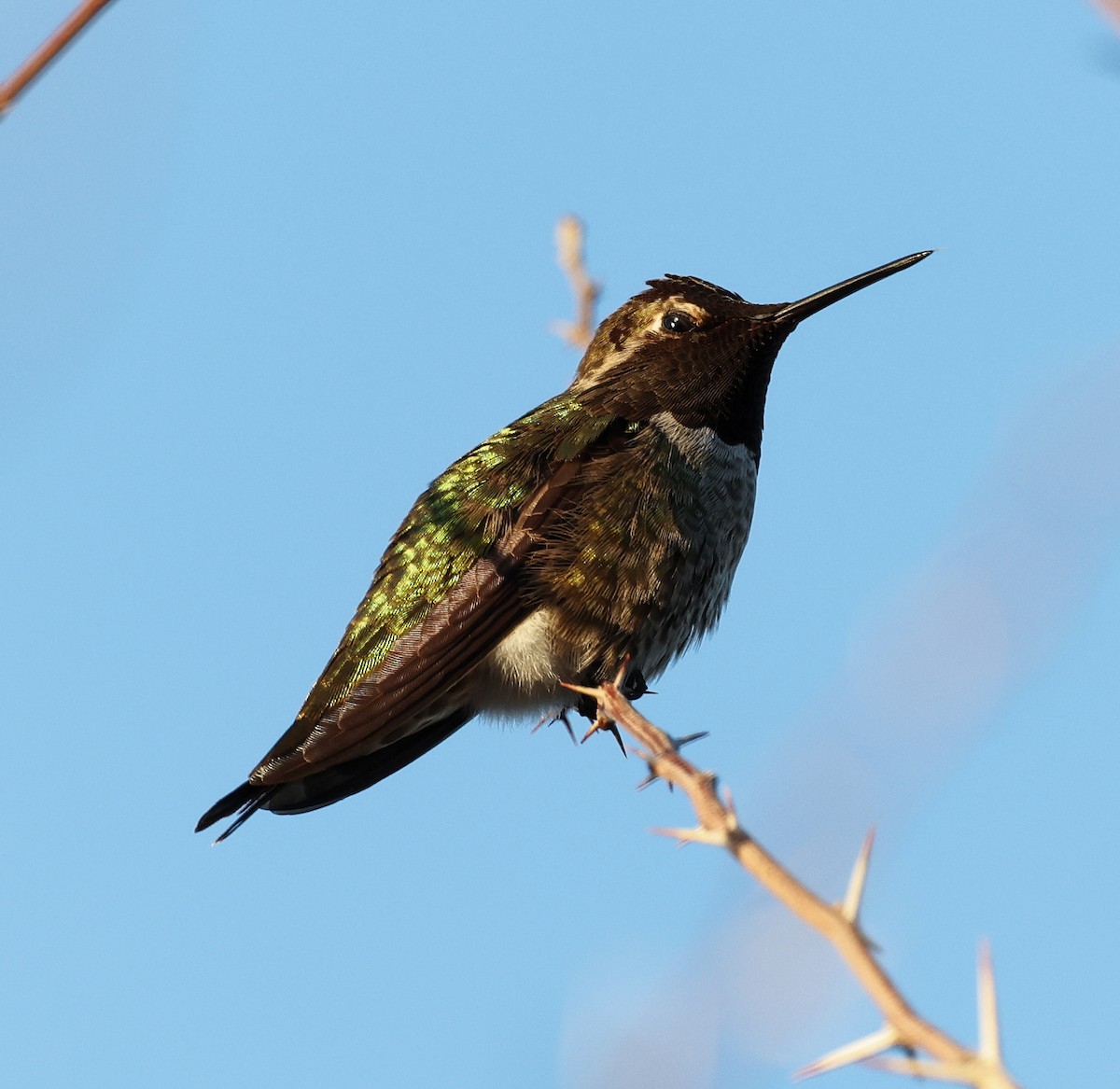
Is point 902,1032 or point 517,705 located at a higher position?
point 517,705

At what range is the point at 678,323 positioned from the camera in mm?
6367

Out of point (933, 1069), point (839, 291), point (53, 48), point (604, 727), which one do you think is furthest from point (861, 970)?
point (839, 291)

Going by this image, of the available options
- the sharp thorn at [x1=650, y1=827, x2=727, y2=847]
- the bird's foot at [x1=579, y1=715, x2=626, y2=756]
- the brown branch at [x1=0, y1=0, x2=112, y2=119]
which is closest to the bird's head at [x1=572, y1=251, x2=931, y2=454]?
the bird's foot at [x1=579, y1=715, x2=626, y2=756]

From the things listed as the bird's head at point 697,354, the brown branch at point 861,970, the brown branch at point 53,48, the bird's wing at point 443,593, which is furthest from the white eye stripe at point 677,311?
the brown branch at point 53,48

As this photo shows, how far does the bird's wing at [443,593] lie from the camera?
200 inches

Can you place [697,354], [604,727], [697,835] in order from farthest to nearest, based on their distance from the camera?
[697,354], [604,727], [697,835]

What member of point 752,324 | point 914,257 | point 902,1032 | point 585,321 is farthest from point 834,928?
point 752,324

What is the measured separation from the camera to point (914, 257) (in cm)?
560

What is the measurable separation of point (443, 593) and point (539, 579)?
35 centimetres

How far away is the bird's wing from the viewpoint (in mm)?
5082

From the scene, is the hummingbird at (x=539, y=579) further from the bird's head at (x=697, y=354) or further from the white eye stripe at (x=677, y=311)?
the white eye stripe at (x=677, y=311)

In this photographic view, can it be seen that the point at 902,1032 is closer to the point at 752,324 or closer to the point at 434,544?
the point at 434,544

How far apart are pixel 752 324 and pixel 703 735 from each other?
3212mm

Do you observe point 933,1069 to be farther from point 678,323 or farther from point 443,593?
point 678,323
